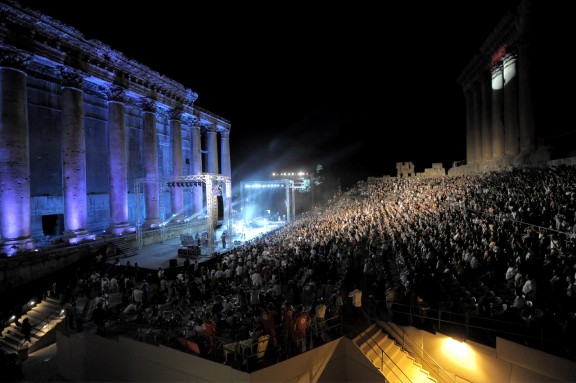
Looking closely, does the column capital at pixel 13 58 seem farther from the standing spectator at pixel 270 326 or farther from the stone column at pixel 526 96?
the stone column at pixel 526 96

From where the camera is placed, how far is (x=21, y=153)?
57.0 ft

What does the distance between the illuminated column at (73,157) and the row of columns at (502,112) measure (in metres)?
31.1

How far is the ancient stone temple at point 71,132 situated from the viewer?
17.1 metres

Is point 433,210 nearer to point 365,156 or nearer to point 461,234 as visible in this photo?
point 461,234

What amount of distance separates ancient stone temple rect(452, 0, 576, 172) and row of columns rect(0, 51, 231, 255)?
95.4ft

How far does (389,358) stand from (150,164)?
80.3 feet

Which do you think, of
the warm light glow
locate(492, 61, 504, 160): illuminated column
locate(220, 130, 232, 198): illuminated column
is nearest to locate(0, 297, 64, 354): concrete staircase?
the warm light glow

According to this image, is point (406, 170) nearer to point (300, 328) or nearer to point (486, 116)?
point (486, 116)

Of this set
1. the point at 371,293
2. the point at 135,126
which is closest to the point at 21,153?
the point at 135,126

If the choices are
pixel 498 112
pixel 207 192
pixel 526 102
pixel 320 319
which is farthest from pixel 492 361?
pixel 498 112

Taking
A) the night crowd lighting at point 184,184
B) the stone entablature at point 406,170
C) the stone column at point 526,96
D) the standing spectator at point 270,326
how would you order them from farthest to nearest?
the stone entablature at point 406,170 → the night crowd lighting at point 184,184 → the stone column at point 526,96 → the standing spectator at point 270,326

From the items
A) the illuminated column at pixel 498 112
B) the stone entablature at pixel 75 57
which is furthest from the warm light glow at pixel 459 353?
the illuminated column at pixel 498 112

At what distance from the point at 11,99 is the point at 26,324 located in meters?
12.1

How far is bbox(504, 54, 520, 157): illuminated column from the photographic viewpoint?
83.9 feet
